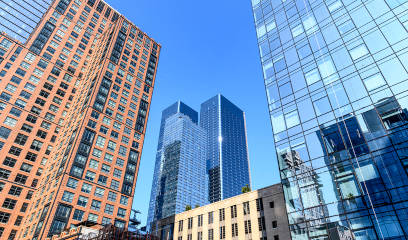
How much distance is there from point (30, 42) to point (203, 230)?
7600cm

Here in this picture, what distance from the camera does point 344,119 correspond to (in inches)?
1161

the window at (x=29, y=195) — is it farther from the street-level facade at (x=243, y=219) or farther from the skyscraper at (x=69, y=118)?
the street-level facade at (x=243, y=219)

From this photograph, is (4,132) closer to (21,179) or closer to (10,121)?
(10,121)

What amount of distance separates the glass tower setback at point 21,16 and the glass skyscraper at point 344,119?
88786 mm

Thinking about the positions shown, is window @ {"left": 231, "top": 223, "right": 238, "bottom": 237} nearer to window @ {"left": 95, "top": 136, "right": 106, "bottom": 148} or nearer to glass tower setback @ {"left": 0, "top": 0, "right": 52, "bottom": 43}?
window @ {"left": 95, "top": 136, "right": 106, "bottom": 148}

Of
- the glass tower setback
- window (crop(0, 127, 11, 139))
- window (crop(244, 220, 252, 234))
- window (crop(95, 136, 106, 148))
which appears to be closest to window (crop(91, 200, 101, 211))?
window (crop(95, 136, 106, 148))

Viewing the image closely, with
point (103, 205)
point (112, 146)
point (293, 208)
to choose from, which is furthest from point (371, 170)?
point (112, 146)

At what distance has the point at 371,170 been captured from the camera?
25391 mm

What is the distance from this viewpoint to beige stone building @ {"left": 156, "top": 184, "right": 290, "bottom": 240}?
148 feet

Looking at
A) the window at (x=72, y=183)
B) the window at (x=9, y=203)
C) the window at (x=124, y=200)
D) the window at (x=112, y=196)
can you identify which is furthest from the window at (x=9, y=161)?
the window at (x=124, y=200)

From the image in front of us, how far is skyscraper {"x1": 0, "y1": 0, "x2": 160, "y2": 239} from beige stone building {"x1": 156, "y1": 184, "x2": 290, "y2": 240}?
1623 centimetres

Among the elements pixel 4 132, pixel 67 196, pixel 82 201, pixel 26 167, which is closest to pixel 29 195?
pixel 26 167

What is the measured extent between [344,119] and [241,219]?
28849mm

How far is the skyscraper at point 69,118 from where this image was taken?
196 feet
